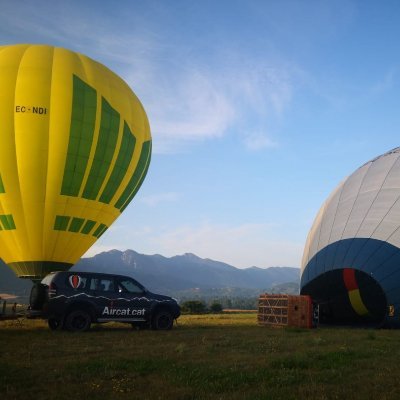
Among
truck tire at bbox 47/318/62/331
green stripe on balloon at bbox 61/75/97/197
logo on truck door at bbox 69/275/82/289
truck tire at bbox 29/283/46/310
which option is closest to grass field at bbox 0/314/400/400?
truck tire at bbox 29/283/46/310

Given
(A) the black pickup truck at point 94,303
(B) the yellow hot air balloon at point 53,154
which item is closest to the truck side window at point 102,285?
(A) the black pickup truck at point 94,303

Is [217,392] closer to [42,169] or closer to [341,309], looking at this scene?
[341,309]

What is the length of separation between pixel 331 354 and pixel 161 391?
4.90 meters

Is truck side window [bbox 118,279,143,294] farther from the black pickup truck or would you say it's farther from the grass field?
the grass field

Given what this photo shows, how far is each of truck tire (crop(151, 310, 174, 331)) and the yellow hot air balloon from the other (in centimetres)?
867

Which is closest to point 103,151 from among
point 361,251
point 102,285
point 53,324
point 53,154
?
point 53,154

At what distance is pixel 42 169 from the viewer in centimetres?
2255

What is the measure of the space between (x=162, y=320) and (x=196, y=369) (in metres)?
9.03

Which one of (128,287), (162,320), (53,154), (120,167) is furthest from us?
(120,167)

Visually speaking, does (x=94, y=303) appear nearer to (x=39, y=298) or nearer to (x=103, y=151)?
(x=39, y=298)

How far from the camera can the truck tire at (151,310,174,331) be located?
55.4 feet

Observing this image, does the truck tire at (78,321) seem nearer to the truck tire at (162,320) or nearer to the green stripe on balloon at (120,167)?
the truck tire at (162,320)

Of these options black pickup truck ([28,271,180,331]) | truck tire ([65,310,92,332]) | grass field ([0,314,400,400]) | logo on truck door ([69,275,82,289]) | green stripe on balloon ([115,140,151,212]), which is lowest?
grass field ([0,314,400,400])

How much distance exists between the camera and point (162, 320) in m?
17.2
